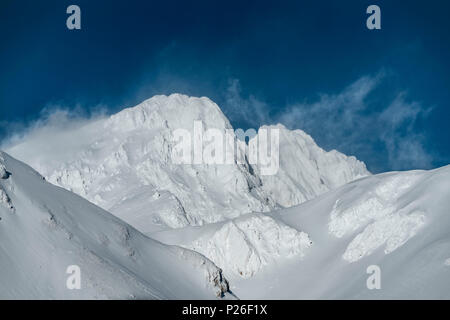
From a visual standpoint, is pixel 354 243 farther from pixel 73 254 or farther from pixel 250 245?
pixel 73 254

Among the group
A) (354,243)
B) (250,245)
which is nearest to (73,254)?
(354,243)

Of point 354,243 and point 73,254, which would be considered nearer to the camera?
point 73,254

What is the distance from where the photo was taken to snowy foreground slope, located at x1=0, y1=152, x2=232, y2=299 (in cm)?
5288

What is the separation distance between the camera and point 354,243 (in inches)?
4240

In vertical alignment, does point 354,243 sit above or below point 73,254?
above

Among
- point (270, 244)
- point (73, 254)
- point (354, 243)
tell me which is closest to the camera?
point (73, 254)

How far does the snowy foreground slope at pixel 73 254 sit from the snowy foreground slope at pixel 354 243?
27500mm

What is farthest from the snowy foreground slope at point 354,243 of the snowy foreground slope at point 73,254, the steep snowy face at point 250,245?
the snowy foreground slope at point 73,254

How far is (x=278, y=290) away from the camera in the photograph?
367 feet

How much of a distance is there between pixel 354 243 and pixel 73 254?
6318 centimetres

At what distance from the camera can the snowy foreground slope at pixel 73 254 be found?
5288cm

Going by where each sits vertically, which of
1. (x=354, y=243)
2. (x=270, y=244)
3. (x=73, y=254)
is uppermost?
(x=270, y=244)
